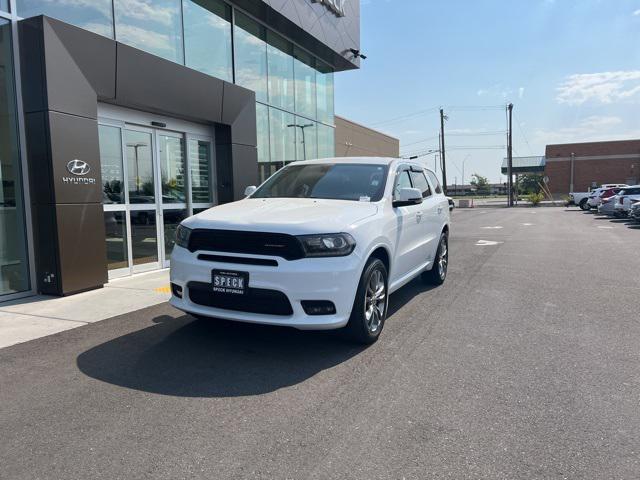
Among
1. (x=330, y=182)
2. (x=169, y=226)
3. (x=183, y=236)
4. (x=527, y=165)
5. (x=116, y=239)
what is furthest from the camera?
(x=527, y=165)

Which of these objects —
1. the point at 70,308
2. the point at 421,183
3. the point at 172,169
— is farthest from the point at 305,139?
the point at 70,308

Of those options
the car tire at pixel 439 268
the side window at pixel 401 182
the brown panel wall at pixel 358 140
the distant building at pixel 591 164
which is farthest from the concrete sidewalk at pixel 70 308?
the distant building at pixel 591 164

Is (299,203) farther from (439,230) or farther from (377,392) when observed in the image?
(439,230)

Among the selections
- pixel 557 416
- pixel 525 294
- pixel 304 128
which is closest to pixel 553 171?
pixel 304 128

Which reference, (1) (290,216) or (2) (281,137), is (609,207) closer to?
(2) (281,137)

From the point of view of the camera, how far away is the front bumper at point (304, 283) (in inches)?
164

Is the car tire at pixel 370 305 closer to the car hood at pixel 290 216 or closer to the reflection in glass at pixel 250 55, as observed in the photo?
the car hood at pixel 290 216

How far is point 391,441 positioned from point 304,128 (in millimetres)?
13480

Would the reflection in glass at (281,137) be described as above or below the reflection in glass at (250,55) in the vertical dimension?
below

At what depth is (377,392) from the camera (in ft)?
12.4

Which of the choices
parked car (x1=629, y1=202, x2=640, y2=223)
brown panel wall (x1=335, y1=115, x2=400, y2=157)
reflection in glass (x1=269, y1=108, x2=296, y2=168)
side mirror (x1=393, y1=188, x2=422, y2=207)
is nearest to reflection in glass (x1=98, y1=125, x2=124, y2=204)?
side mirror (x1=393, y1=188, x2=422, y2=207)

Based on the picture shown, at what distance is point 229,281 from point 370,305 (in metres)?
1.39

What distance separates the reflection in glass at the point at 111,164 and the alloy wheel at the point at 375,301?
5.22 metres

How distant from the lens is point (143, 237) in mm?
9133
